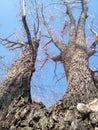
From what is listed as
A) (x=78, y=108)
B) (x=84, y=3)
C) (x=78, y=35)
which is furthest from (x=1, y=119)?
(x=84, y=3)

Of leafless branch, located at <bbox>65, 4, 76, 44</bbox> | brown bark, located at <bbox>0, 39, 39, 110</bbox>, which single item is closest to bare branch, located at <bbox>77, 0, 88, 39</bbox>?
leafless branch, located at <bbox>65, 4, 76, 44</bbox>

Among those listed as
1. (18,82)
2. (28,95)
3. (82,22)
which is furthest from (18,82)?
(82,22)

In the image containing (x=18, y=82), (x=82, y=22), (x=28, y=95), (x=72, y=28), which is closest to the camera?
(x=28, y=95)

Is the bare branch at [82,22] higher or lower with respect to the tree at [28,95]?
higher

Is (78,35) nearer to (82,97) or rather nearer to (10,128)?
(82,97)

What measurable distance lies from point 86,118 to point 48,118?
0.84 meters

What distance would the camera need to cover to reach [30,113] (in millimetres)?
5859

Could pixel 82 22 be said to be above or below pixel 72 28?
above

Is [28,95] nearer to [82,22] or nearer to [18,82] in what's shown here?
[18,82]

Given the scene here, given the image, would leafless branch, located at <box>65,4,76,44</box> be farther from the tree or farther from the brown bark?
the brown bark

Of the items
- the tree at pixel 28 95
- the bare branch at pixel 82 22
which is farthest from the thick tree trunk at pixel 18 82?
the bare branch at pixel 82 22

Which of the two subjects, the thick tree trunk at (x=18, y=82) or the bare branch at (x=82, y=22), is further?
the bare branch at (x=82, y=22)

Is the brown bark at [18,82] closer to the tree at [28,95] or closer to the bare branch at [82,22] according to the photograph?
the tree at [28,95]

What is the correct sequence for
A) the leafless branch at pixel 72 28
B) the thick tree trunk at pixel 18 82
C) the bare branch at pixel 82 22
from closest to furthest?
1. the thick tree trunk at pixel 18 82
2. the bare branch at pixel 82 22
3. the leafless branch at pixel 72 28
